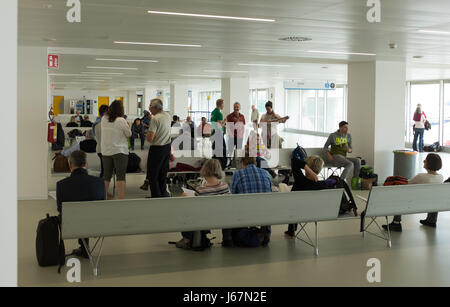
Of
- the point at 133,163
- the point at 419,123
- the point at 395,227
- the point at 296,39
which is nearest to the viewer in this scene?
the point at 395,227

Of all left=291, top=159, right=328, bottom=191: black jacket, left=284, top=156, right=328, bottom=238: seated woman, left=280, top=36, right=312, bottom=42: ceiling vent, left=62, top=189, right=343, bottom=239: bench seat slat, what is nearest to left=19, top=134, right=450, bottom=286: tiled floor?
left=284, top=156, right=328, bottom=238: seated woman

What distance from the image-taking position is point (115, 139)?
8.43 meters

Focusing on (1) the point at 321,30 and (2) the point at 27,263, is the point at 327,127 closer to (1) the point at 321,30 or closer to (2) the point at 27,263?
(1) the point at 321,30

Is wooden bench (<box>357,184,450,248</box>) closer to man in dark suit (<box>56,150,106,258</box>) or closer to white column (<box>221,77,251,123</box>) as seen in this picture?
man in dark suit (<box>56,150,106,258</box>)

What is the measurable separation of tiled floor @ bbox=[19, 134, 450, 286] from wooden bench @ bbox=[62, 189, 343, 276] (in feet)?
1.24

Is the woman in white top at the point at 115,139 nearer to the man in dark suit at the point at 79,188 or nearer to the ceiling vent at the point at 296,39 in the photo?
the man in dark suit at the point at 79,188

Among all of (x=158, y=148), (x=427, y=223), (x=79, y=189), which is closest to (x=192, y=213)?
(x=79, y=189)

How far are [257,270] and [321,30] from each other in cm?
406

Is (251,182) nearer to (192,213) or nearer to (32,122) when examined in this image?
(192,213)

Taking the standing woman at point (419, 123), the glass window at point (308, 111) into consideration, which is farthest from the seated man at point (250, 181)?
the glass window at point (308, 111)

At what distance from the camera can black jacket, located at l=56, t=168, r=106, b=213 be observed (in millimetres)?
5617

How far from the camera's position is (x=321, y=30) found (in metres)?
8.00
